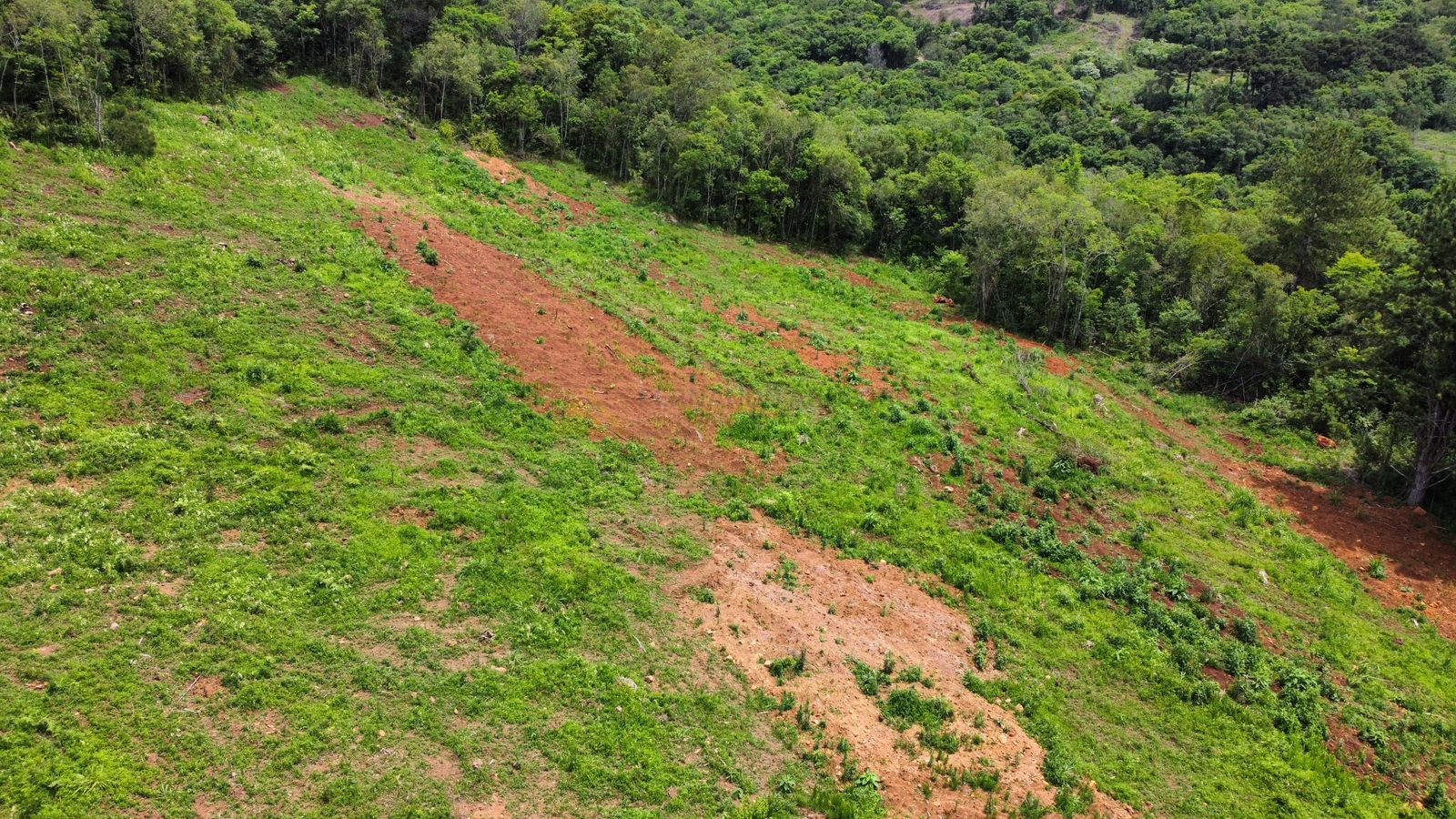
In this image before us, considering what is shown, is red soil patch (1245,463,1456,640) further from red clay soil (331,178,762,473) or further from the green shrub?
the green shrub

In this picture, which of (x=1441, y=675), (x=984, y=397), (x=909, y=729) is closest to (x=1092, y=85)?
(x=984, y=397)

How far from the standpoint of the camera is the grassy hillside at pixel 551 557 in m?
10.4

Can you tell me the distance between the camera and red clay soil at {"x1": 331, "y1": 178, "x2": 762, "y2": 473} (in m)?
19.2

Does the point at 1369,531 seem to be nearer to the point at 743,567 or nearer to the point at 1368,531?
the point at 1368,531

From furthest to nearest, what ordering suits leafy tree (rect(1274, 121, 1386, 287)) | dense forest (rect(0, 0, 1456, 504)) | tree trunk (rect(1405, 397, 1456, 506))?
1. leafy tree (rect(1274, 121, 1386, 287))
2. dense forest (rect(0, 0, 1456, 504))
3. tree trunk (rect(1405, 397, 1456, 506))

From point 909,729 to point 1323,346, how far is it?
2809 cm

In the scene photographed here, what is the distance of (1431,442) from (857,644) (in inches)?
833

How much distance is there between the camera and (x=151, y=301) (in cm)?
1700

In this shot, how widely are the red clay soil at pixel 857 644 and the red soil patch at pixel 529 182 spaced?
77.3 ft

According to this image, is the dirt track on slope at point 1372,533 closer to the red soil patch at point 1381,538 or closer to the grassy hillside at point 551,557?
the red soil patch at point 1381,538

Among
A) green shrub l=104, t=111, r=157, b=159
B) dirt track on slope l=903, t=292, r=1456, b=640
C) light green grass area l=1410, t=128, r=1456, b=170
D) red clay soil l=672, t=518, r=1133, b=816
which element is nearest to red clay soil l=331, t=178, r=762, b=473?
red clay soil l=672, t=518, r=1133, b=816

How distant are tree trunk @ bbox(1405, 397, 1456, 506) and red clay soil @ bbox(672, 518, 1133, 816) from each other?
17971 millimetres

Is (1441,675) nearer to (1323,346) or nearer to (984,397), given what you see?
(984,397)

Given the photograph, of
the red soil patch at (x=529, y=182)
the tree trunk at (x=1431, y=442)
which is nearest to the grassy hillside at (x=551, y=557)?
the tree trunk at (x=1431, y=442)
